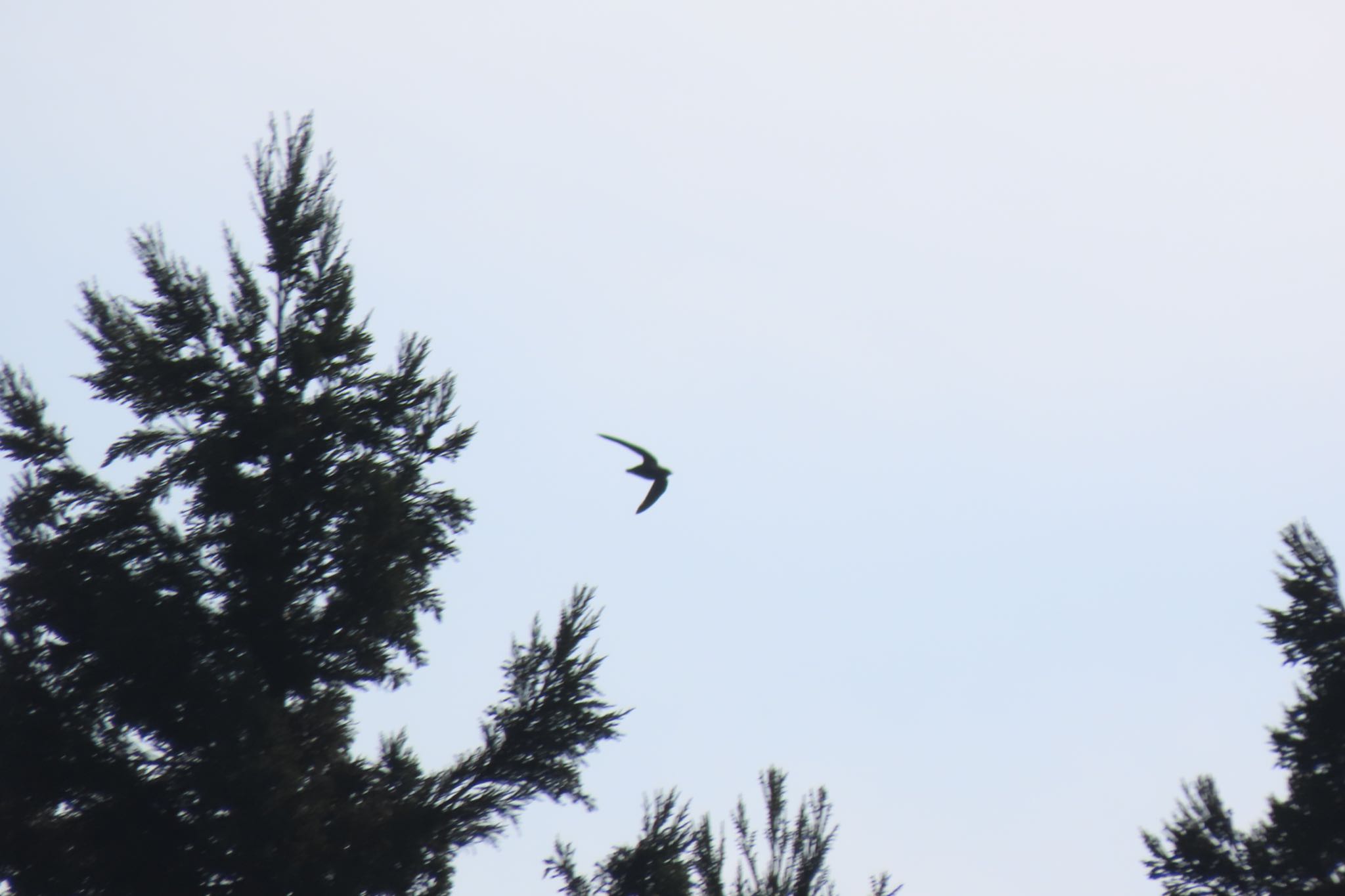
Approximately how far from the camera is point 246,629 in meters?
Answer: 10.6

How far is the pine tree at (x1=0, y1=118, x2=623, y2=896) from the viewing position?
9.62 metres

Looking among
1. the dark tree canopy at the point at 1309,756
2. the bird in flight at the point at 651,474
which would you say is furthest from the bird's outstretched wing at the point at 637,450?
the dark tree canopy at the point at 1309,756

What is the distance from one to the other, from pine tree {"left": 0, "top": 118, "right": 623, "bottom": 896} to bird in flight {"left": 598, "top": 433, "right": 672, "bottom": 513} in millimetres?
1568

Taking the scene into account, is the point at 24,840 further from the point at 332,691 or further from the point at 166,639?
the point at 332,691

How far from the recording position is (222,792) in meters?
→ 9.45

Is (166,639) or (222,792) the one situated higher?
(166,639)

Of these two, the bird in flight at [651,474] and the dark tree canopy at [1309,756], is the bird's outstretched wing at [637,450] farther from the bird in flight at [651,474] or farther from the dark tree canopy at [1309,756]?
the dark tree canopy at [1309,756]

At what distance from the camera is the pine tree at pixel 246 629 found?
31.6 ft

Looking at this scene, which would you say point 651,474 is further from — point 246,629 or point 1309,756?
point 1309,756

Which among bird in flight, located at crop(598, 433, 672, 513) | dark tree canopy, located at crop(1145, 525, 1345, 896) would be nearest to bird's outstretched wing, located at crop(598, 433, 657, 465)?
bird in flight, located at crop(598, 433, 672, 513)

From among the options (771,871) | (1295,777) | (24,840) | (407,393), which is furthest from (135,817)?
(1295,777)

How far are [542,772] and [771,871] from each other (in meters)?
5.20

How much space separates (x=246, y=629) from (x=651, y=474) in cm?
385

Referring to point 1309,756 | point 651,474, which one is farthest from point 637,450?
point 1309,756
